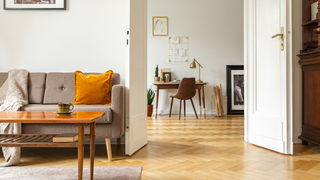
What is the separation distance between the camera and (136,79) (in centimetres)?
246

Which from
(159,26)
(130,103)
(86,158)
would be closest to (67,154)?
(86,158)

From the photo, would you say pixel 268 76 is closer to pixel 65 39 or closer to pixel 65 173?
pixel 65 173

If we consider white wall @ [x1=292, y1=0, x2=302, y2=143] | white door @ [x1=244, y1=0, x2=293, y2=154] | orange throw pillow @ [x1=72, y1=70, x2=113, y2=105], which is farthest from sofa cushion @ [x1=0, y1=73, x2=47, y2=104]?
white wall @ [x1=292, y1=0, x2=302, y2=143]

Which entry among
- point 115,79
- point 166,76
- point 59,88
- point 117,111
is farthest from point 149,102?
point 117,111

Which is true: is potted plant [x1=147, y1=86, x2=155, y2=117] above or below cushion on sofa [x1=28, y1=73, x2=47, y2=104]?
below

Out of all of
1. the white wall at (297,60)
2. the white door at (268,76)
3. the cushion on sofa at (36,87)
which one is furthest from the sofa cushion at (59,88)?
the white wall at (297,60)

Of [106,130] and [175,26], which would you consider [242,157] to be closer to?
[106,130]

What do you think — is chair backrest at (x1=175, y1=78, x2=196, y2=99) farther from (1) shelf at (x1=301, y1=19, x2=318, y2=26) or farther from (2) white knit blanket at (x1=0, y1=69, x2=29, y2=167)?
(2) white knit blanket at (x1=0, y1=69, x2=29, y2=167)

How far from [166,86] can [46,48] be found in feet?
8.62

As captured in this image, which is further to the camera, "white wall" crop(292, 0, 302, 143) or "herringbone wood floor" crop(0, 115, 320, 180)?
"white wall" crop(292, 0, 302, 143)

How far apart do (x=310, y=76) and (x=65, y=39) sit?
2.73 m

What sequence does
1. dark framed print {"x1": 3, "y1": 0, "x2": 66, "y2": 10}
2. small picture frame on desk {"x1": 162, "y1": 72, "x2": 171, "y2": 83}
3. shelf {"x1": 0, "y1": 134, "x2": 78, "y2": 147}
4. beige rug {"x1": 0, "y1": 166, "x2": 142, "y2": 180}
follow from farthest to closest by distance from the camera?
small picture frame on desk {"x1": 162, "y1": 72, "x2": 171, "y2": 83}, dark framed print {"x1": 3, "y1": 0, "x2": 66, "y2": 10}, beige rug {"x1": 0, "y1": 166, "x2": 142, "y2": 180}, shelf {"x1": 0, "y1": 134, "x2": 78, "y2": 147}

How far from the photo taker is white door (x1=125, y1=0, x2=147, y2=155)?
232 centimetres

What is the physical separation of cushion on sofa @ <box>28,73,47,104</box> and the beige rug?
90cm
